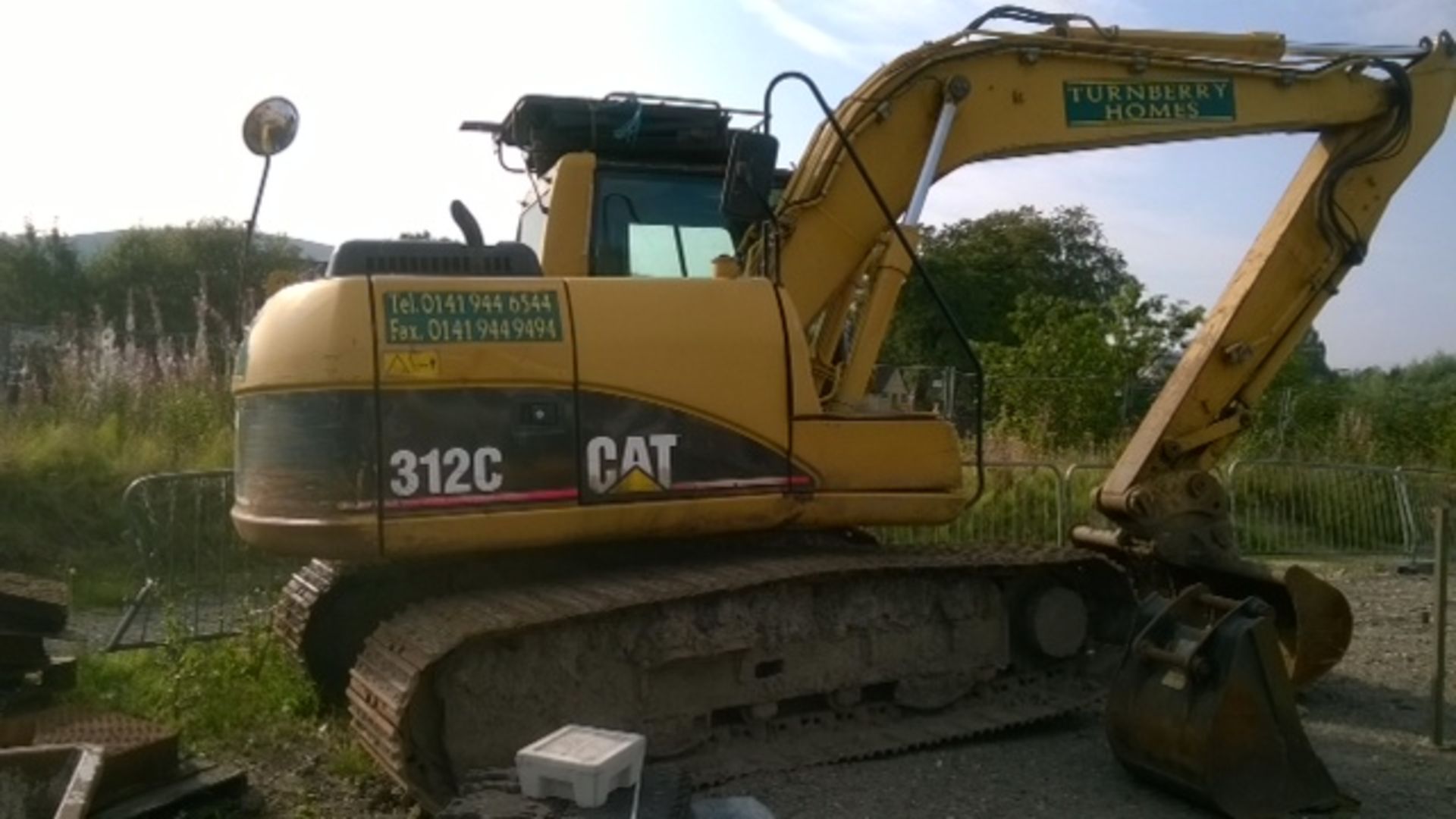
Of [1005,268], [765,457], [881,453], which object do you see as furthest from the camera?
[1005,268]

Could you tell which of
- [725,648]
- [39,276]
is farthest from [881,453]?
[39,276]

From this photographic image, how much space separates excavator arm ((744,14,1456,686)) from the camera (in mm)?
7367

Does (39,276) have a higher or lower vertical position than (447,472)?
higher

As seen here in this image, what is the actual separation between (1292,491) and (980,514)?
12.6 ft

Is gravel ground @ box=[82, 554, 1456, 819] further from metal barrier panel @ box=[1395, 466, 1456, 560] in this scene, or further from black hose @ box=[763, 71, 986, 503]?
metal barrier panel @ box=[1395, 466, 1456, 560]

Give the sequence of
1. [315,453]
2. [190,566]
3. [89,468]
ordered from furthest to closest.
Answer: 1. [89,468]
2. [190,566]
3. [315,453]

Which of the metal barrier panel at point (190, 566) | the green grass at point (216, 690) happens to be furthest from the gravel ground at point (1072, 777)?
the metal barrier panel at point (190, 566)

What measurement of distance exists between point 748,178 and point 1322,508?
37.0 feet

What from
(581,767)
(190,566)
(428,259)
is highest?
(428,259)

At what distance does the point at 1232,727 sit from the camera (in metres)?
5.83

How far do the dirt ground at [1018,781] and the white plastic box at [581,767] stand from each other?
1782 millimetres

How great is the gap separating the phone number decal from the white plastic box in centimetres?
220

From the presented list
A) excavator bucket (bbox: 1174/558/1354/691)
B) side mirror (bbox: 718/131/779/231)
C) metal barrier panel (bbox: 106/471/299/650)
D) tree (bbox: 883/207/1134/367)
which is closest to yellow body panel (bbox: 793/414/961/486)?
side mirror (bbox: 718/131/779/231)

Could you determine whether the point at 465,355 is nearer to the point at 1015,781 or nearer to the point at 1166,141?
the point at 1015,781
